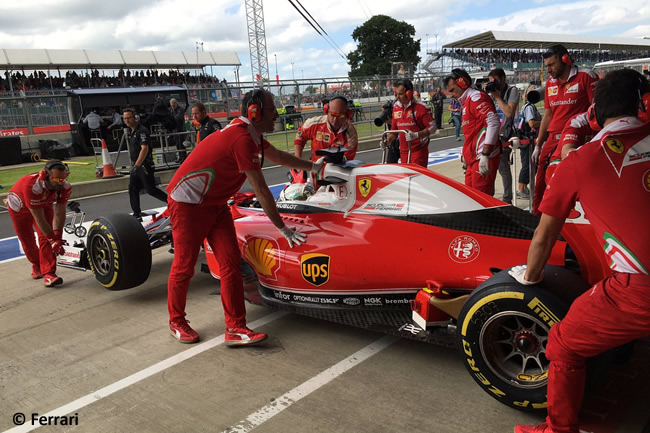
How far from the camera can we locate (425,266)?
10.7ft

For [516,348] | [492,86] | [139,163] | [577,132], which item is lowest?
[516,348]

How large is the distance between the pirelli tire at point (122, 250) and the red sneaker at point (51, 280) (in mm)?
696

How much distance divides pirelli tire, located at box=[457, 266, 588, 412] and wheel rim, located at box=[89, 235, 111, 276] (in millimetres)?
3534

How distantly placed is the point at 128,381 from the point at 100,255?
2048 millimetres

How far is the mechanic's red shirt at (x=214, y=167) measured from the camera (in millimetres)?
3797

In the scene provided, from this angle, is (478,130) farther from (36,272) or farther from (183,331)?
(36,272)

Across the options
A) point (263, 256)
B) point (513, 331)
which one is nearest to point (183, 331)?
point (263, 256)

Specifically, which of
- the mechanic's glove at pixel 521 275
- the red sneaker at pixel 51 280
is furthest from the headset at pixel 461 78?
the red sneaker at pixel 51 280

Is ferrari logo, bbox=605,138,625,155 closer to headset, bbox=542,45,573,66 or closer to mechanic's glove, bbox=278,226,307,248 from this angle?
mechanic's glove, bbox=278,226,307,248

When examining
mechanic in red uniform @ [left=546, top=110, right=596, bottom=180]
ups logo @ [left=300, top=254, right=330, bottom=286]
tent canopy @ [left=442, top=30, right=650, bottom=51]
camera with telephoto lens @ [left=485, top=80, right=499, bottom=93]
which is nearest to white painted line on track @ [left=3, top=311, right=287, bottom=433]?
ups logo @ [left=300, top=254, right=330, bottom=286]

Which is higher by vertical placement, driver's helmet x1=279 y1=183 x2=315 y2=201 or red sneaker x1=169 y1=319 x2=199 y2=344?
driver's helmet x1=279 y1=183 x2=315 y2=201

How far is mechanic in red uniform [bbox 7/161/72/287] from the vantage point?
528 cm

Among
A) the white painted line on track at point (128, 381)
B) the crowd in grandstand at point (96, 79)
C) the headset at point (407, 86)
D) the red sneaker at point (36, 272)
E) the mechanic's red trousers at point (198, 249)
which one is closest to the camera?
the white painted line on track at point (128, 381)

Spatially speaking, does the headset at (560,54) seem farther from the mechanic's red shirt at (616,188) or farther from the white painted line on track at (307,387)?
the mechanic's red shirt at (616,188)
